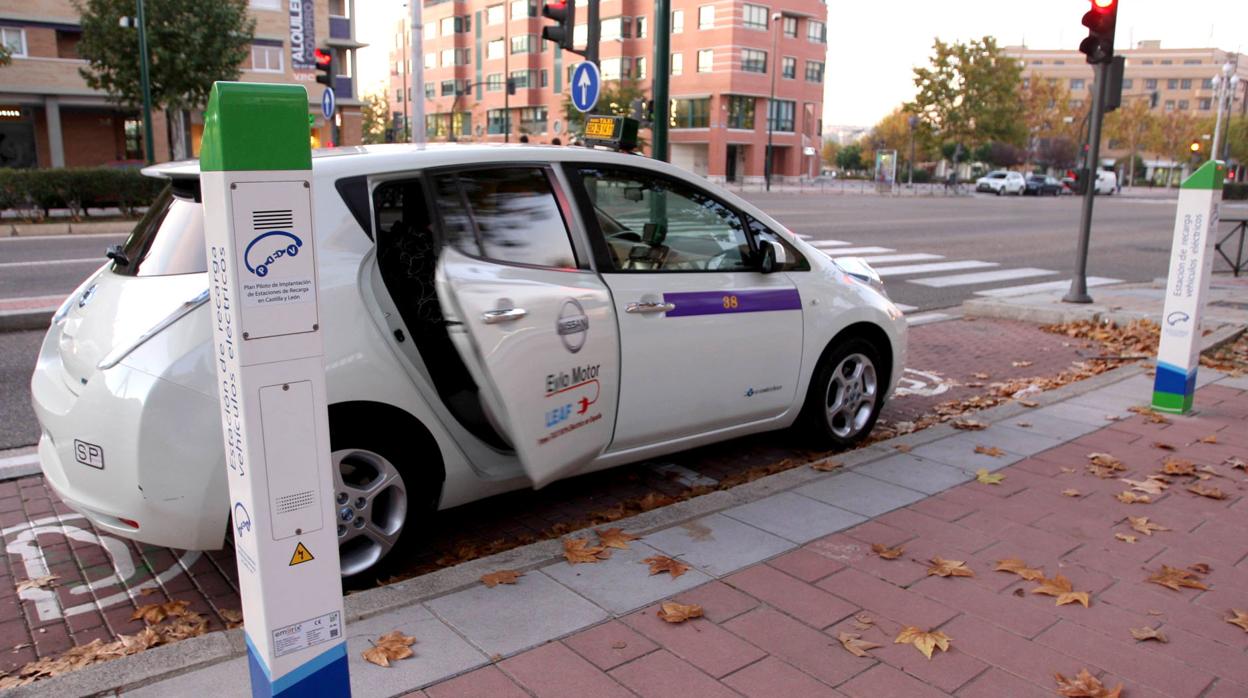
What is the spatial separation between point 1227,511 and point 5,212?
76.3 feet

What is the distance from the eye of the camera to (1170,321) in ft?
20.9

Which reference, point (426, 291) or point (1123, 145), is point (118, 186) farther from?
point (1123, 145)

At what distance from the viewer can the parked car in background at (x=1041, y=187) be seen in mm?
63250

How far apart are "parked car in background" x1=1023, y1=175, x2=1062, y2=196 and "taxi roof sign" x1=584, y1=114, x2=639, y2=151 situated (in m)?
64.0

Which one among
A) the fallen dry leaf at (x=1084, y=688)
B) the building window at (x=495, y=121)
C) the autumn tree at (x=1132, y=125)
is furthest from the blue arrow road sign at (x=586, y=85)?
the autumn tree at (x=1132, y=125)

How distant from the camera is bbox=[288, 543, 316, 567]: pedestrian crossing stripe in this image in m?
2.26

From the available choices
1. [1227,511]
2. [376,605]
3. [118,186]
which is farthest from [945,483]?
[118,186]

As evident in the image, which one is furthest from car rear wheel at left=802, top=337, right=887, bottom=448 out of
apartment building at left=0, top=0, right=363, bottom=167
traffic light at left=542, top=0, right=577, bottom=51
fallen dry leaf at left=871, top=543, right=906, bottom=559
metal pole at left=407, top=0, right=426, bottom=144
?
apartment building at left=0, top=0, right=363, bottom=167

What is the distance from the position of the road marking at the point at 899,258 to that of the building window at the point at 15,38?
121 ft

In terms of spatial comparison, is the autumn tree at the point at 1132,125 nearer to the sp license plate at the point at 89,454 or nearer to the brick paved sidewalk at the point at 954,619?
the brick paved sidewalk at the point at 954,619

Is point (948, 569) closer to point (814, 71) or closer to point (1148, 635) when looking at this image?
point (1148, 635)

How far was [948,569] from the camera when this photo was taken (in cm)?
386

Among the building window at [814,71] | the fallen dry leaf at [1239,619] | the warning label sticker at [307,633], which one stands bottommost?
the fallen dry leaf at [1239,619]

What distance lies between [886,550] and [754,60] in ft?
230
